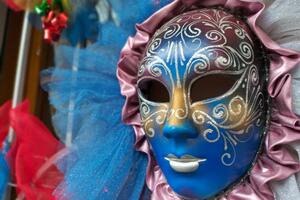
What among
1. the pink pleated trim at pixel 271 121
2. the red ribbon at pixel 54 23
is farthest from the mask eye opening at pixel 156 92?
the red ribbon at pixel 54 23

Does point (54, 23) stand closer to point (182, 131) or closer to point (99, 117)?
point (99, 117)

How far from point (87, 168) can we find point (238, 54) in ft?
1.03

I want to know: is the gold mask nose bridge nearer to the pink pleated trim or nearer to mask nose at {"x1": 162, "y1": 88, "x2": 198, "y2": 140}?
mask nose at {"x1": 162, "y1": 88, "x2": 198, "y2": 140}

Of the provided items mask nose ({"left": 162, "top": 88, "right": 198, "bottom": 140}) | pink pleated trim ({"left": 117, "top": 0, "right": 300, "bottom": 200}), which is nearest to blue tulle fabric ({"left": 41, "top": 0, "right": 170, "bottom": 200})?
pink pleated trim ({"left": 117, "top": 0, "right": 300, "bottom": 200})

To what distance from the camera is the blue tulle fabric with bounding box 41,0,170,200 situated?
75 centimetres

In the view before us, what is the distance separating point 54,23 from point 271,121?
23.3 inches

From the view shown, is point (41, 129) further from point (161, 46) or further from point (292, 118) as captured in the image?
point (292, 118)

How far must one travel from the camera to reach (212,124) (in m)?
0.66

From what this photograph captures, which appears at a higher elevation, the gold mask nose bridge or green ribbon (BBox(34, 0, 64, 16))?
green ribbon (BBox(34, 0, 64, 16))

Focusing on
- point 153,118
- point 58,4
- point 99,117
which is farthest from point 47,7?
point 153,118

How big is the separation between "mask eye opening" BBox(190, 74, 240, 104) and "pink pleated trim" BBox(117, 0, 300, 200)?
0.22 feet

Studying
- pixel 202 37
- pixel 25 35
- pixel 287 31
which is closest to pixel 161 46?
pixel 202 37

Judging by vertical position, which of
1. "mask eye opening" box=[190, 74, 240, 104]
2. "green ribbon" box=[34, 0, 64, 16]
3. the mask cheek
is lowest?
the mask cheek

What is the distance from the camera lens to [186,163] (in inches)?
26.3
